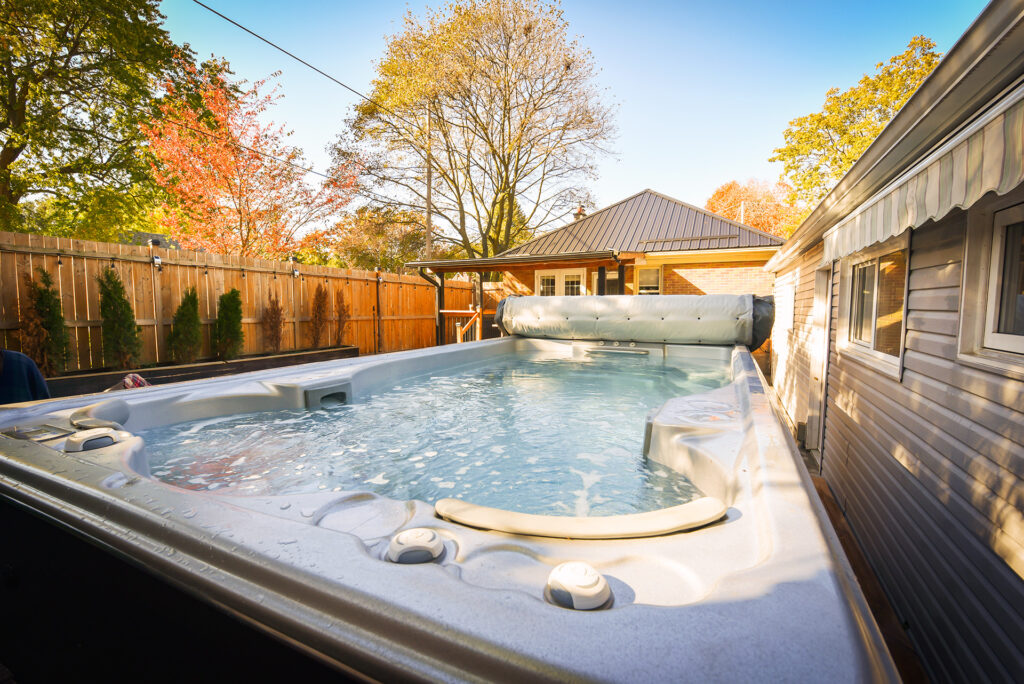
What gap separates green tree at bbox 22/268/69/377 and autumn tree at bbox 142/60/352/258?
19.3 feet

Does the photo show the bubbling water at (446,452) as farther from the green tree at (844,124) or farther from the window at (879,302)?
the green tree at (844,124)

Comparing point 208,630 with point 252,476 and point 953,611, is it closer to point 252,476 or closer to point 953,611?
point 252,476

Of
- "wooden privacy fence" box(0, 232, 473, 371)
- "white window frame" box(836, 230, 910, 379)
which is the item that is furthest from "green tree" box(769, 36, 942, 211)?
"wooden privacy fence" box(0, 232, 473, 371)

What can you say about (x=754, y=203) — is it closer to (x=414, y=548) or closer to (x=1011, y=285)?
(x=1011, y=285)

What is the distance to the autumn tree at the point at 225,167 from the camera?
30.3ft

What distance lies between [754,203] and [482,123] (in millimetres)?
16994

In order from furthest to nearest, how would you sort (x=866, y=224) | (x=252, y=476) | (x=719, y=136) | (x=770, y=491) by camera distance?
(x=719, y=136) → (x=866, y=224) → (x=252, y=476) → (x=770, y=491)

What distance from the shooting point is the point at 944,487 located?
5.50 feet

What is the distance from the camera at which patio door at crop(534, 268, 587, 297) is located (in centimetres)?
1016

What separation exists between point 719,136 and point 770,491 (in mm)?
17595

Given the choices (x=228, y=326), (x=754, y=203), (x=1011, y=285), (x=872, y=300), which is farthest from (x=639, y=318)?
(x=754, y=203)

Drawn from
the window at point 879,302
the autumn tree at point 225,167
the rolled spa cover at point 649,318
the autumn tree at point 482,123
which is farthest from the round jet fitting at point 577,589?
the autumn tree at point 482,123

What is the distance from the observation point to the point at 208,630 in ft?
2.58

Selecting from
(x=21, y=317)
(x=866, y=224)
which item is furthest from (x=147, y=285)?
(x=866, y=224)
